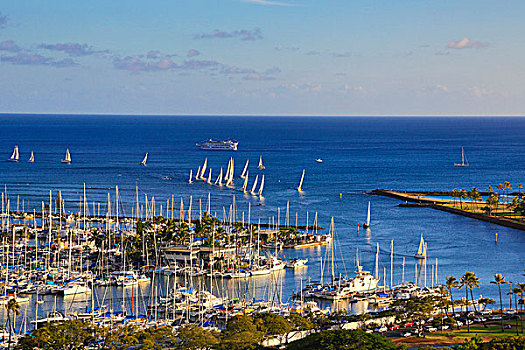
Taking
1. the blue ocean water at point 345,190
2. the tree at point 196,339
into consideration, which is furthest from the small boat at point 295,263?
the tree at point 196,339

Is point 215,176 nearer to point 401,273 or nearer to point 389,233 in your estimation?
point 389,233

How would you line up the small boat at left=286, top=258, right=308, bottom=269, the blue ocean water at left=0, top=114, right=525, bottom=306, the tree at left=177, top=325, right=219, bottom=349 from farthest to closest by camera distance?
the blue ocean water at left=0, top=114, right=525, bottom=306, the small boat at left=286, top=258, right=308, bottom=269, the tree at left=177, top=325, right=219, bottom=349

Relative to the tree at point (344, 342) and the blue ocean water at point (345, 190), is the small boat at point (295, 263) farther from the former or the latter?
the tree at point (344, 342)

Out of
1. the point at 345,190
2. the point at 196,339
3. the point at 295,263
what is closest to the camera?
the point at 196,339

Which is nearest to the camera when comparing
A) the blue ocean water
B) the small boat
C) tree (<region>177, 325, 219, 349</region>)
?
tree (<region>177, 325, 219, 349</region>)

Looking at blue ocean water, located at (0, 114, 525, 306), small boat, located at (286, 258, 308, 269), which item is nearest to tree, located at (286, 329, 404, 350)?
blue ocean water, located at (0, 114, 525, 306)

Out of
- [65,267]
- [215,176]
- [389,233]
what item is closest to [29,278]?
[65,267]

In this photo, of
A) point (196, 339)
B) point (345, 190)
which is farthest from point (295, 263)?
point (345, 190)

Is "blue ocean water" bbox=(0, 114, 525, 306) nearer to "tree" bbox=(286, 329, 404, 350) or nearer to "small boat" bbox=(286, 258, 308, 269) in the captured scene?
"small boat" bbox=(286, 258, 308, 269)

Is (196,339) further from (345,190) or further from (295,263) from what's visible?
(345,190)
